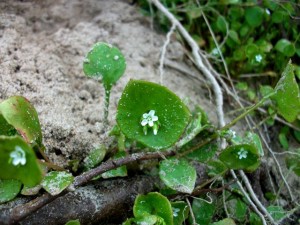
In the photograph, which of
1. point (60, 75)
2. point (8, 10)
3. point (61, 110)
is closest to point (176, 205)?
point (61, 110)

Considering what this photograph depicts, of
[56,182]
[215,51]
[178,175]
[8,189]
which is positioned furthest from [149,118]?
[215,51]

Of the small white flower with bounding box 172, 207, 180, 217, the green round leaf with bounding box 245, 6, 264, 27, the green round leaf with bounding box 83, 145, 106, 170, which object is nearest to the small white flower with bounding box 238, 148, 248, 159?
the small white flower with bounding box 172, 207, 180, 217

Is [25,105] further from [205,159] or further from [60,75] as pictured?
[205,159]

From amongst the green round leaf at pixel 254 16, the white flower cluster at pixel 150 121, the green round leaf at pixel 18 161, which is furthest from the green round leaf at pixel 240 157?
the green round leaf at pixel 254 16

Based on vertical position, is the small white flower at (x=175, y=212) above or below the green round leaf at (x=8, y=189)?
below

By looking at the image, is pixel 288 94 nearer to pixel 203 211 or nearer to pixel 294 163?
pixel 294 163

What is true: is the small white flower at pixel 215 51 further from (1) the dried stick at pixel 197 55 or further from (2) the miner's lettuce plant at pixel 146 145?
(2) the miner's lettuce plant at pixel 146 145
